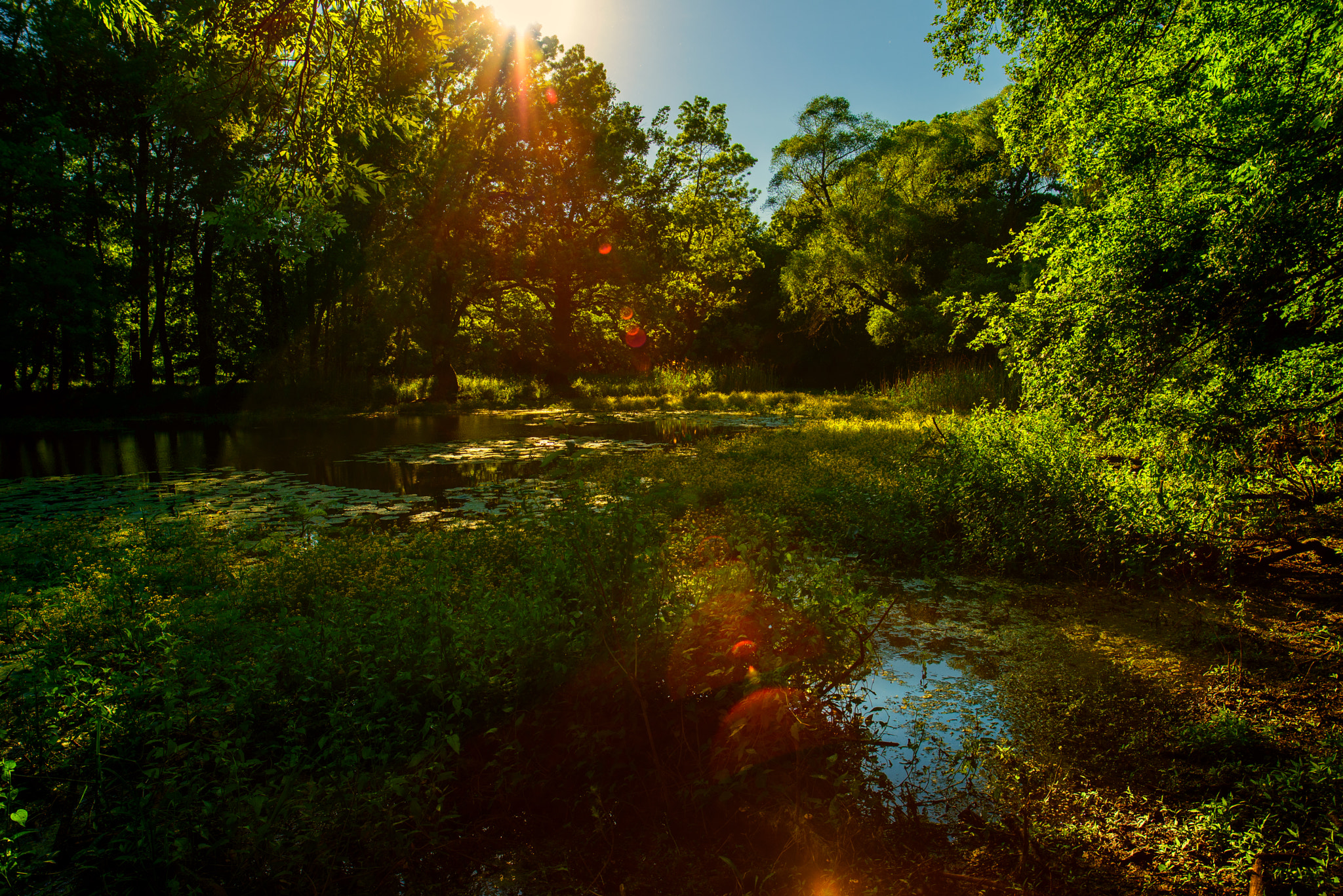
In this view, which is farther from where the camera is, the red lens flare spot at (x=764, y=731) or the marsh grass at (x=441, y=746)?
the red lens flare spot at (x=764, y=731)

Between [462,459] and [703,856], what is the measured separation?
10238 mm

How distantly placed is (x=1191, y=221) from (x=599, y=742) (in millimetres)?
5289

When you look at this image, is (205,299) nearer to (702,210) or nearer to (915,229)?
(702,210)

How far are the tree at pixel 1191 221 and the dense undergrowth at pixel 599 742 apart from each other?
0.68 metres

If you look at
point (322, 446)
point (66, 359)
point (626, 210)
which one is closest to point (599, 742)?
point (322, 446)

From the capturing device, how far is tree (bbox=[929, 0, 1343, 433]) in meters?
3.95

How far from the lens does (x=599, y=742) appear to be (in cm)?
281

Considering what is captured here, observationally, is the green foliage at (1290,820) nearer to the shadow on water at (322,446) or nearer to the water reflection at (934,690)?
the water reflection at (934,690)

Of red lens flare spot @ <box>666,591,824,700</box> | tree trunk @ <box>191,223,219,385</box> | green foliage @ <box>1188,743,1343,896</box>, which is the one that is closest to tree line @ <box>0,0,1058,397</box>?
tree trunk @ <box>191,223,219,385</box>

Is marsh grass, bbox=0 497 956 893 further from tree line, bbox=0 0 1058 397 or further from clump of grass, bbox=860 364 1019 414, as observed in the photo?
clump of grass, bbox=860 364 1019 414

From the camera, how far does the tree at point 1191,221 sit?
3945 millimetres

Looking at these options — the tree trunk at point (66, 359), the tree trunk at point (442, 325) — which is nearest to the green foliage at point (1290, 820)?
the tree trunk at point (442, 325)

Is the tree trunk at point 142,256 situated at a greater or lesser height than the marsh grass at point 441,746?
greater

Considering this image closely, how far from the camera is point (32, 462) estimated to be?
1264cm
